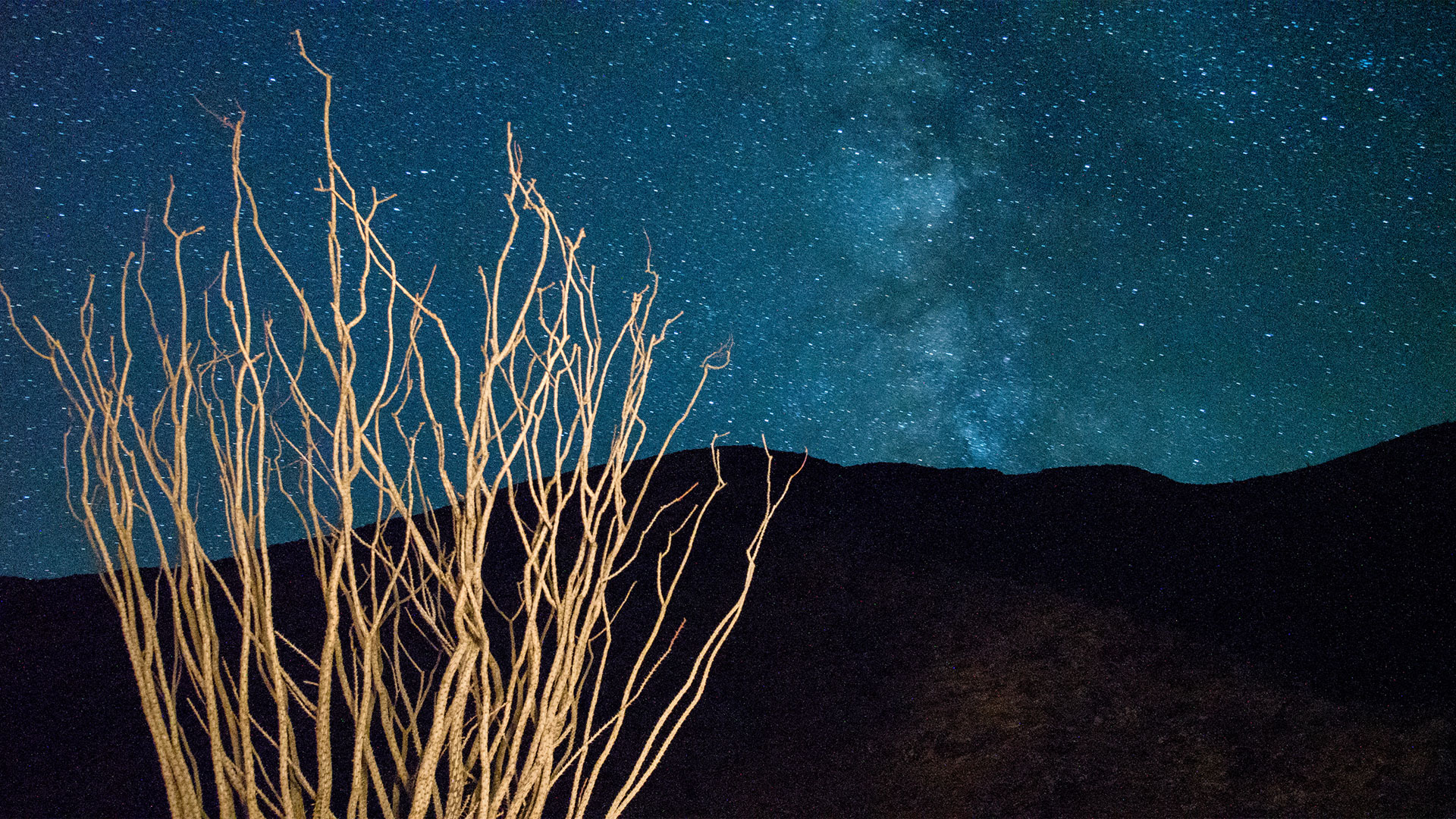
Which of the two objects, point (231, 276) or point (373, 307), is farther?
point (231, 276)

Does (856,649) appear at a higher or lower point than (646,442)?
lower

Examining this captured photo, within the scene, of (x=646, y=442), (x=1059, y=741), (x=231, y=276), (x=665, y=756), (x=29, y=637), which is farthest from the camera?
(x=646, y=442)

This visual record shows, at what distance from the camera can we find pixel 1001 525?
12.8ft

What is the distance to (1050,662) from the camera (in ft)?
9.70

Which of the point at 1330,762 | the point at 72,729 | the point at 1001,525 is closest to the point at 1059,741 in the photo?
the point at 1330,762

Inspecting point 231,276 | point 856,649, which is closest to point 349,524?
point 231,276

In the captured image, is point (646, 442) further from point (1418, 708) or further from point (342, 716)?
point (1418, 708)

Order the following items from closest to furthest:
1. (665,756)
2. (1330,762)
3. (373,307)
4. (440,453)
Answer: (440,453) < (373,307) < (1330,762) < (665,756)

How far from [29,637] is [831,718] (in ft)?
12.7

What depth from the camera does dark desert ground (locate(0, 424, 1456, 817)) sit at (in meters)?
2.50

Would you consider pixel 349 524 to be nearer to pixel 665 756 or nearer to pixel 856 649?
pixel 665 756

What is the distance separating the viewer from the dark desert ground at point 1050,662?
250 cm

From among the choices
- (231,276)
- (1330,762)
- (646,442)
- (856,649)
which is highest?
(231,276)

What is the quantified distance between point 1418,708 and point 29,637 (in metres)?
5.78
